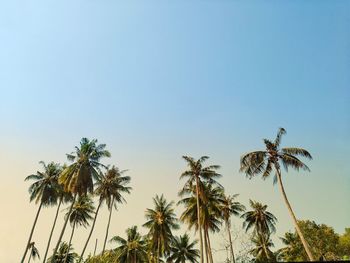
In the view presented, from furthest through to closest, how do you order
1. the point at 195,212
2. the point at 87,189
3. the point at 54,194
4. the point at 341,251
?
1. the point at 341,251
2. the point at 54,194
3. the point at 195,212
4. the point at 87,189

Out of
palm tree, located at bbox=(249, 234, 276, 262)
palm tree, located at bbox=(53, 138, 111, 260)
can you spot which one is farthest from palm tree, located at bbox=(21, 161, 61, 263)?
palm tree, located at bbox=(249, 234, 276, 262)

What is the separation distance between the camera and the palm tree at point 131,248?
54.7m

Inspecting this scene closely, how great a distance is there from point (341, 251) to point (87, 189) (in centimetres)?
4659

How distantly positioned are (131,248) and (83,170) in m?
23.2

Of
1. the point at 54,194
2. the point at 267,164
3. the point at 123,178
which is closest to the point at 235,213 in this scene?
the point at 123,178

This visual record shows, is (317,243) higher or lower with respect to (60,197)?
lower

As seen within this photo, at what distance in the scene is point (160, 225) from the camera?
163ft

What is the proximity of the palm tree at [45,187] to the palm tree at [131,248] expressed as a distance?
49.1ft

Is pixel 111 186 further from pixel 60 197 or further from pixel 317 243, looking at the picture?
pixel 317 243

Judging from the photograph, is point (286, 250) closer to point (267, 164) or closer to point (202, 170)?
point (202, 170)

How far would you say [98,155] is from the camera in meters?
41.0

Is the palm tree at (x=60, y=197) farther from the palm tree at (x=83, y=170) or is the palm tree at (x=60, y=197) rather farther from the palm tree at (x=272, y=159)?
the palm tree at (x=272, y=159)

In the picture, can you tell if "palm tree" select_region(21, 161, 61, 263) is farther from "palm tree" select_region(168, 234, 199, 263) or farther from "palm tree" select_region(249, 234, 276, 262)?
"palm tree" select_region(249, 234, 276, 262)

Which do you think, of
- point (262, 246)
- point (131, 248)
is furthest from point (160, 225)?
point (262, 246)
